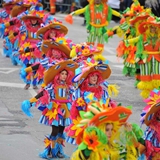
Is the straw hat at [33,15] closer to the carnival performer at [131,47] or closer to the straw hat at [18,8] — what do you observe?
the carnival performer at [131,47]

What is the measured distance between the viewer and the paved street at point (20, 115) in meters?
10.8

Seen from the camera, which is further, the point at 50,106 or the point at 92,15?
the point at 92,15

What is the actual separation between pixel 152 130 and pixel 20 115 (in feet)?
18.3

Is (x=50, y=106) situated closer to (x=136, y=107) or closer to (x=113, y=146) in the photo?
(x=113, y=146)

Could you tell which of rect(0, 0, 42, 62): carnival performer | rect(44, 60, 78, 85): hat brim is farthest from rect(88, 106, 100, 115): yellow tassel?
rect(0, 0, 42, 62): carnival performer

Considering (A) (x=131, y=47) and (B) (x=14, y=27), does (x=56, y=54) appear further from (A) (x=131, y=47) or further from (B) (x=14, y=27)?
(B) (x=14, y=27)

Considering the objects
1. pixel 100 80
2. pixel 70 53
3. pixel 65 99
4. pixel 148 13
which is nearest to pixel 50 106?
pixel 65 99

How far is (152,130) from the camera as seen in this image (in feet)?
26.2

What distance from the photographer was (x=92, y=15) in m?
19.5

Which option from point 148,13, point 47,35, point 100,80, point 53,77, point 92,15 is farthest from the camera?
point 92,15

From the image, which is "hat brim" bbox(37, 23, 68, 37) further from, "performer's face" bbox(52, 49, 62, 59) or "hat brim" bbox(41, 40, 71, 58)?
"performer's face" bbox(52, 49, 62, 59)

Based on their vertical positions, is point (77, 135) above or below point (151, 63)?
above

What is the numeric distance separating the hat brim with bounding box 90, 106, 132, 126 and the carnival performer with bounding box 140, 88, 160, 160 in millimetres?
700

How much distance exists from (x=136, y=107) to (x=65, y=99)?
4.45 meters
